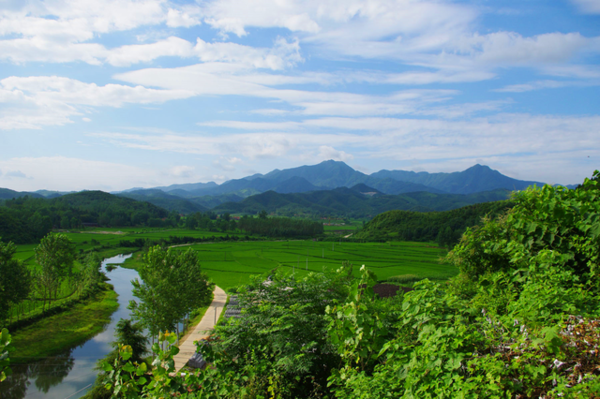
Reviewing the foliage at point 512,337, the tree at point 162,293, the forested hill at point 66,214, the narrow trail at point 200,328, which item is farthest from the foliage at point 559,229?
the forested hill at point 66,214

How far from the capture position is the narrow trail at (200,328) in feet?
73.6

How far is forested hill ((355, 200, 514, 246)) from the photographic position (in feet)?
258

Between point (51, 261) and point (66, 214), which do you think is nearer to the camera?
point (51, 261)

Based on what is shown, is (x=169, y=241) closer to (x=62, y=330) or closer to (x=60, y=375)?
(x=62, y=330)

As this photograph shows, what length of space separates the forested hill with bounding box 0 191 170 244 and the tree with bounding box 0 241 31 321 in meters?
55.2

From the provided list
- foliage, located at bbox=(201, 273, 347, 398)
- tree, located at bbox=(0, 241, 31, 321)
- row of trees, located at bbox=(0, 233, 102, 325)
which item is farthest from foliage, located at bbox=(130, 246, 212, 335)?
foliage, located at bbox=(201, 273, 347, 398)

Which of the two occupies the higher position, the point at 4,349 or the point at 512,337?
the point at 4,349

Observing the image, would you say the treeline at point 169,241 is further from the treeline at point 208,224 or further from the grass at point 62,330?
the grass at point 62,330

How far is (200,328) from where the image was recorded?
29031 mm

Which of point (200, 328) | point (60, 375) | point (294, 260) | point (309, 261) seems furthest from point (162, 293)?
point (309, 261)

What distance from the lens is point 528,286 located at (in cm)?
455

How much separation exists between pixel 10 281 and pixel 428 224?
297ft

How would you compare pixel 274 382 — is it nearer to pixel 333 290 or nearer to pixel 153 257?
pixel 333 290

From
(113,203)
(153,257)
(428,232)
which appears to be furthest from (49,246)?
(113,203)
